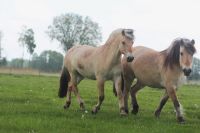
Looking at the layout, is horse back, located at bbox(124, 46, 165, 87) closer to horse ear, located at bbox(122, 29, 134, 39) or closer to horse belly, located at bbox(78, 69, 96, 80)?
horse ear, located at bbox(122, 29, 134, 39)

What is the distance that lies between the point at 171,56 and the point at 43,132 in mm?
4634

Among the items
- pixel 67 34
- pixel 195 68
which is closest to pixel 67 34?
pixel 67 34

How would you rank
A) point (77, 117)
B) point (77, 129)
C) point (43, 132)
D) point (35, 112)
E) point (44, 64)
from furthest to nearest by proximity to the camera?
point (44, 64) < point (35, 112) < point (77, 117) < point (77, 129) < point (43, 132)

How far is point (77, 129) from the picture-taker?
9953mm

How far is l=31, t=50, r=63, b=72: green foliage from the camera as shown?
320 ft

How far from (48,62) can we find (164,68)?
98083mm

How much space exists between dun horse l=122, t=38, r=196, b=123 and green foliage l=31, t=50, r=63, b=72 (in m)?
79.0

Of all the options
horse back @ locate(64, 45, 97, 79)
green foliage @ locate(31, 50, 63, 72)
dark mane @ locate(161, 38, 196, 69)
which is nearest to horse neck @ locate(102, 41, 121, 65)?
horse back @ locate(64, 45, 97, 79)

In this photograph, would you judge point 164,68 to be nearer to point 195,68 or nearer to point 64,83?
point 64,83

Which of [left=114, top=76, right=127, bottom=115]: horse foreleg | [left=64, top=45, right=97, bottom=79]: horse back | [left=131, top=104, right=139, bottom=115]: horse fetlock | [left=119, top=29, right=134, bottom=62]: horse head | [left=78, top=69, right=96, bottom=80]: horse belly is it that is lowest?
[left=131, top=104, right=139, bottom=115]: horse fetlock

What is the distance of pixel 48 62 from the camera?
109312 mm

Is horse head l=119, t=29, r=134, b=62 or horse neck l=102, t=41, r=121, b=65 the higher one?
horse head l=119, t=29, r=134, b=62

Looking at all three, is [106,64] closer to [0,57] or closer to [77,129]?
[77,129]

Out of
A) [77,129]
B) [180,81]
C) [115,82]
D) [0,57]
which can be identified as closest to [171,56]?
[180,81]
